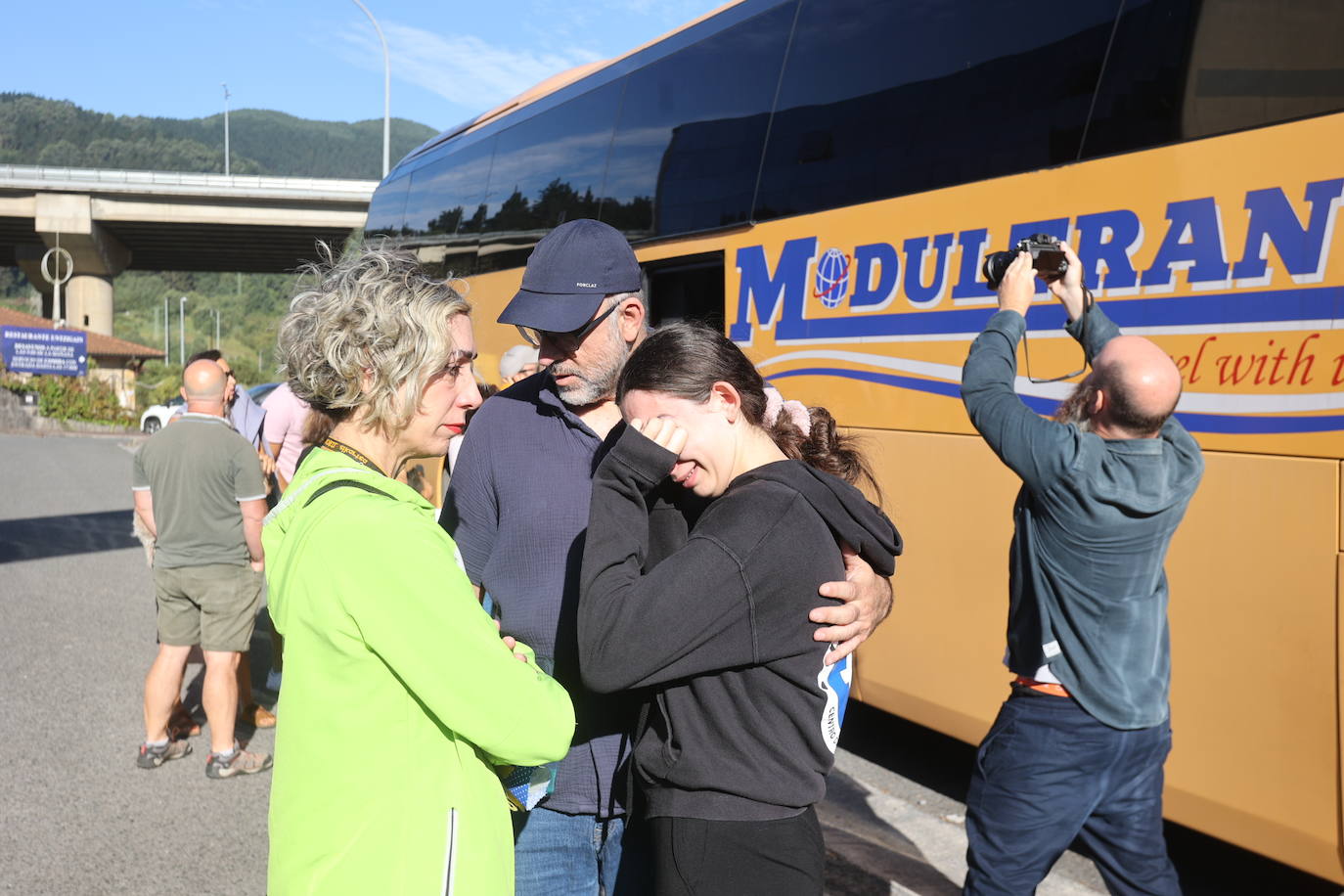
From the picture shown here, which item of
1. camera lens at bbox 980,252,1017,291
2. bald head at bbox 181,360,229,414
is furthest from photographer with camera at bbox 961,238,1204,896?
bald head at bbox 181,360,229,414

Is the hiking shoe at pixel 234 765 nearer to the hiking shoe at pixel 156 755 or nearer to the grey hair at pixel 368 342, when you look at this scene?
the hiking shoe at pixel 156 755

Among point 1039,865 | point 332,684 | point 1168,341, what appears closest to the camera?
point 332,684

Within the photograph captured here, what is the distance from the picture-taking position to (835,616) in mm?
1765

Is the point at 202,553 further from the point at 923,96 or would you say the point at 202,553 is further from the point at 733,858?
the point at 733,858

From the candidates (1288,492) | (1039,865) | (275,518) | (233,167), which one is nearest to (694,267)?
(1288,492)

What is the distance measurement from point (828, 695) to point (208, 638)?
4.32 meters

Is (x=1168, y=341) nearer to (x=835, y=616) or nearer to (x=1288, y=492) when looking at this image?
(x=1288, y=492)

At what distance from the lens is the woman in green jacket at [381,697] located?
1646 millimetres

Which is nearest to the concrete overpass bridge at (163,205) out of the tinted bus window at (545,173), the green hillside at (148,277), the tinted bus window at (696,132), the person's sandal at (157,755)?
the green hillside at (148,277)

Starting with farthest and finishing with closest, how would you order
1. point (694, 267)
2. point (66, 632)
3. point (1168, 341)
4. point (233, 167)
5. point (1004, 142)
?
1. point (233, 167)
2. point (66, 632)
3. point (694, 267)
4. point (1004, 142)
5. point (1168, 341)

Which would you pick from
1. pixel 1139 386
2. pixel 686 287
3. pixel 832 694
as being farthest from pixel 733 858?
pixel 686 287

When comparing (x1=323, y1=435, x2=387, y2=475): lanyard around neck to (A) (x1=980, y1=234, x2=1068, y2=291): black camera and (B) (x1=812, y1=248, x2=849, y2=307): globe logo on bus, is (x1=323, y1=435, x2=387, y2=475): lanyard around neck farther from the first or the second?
(B) (x1=812, y1=248, x2=849, y2=307): globe logo on bus

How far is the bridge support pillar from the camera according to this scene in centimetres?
4372

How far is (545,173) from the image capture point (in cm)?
772
